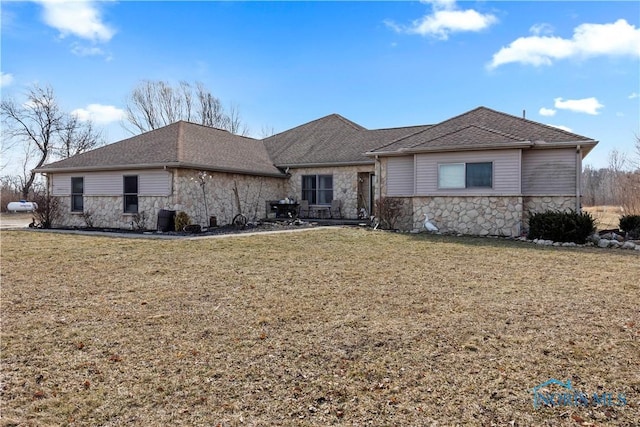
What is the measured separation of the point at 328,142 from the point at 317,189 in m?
2.74

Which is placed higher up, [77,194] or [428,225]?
[77,194]

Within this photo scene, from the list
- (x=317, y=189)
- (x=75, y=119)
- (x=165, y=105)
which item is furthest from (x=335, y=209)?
(x=75, y=119)

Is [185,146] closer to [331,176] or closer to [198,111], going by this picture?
[331,176]

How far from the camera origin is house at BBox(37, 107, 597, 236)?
1331 cm

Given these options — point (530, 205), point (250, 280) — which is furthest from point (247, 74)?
point (250, 280)

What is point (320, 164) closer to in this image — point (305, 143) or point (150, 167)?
point (305, 143)

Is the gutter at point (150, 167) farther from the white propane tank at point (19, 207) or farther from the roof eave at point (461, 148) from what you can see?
the white propane tank at point (19, 207)

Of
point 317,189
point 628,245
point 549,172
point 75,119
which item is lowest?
point 628,245

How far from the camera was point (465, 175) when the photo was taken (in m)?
13.7

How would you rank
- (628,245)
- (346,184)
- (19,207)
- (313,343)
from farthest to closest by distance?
1. (19,207)
2. (346,184)
3. (628,245)
4. (313,343)

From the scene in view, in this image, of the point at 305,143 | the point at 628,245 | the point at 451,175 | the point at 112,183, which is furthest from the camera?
the point at 305,143

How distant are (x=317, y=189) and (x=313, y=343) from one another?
50.7 feet

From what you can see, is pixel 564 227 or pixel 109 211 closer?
pixel 564 227

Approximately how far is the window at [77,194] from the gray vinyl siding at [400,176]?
1215 centimetres
